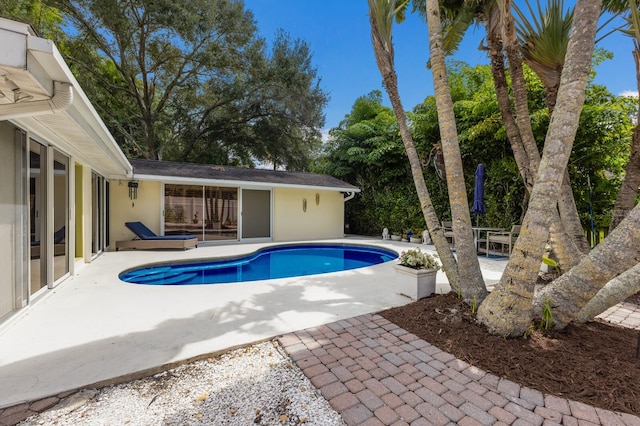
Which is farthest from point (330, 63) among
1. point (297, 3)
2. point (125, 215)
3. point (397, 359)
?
point (397, 359)

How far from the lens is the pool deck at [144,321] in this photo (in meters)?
2.81

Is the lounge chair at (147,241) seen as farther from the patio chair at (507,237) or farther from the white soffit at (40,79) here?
the patio chair at (507,237)

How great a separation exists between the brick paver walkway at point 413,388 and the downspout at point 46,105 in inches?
131

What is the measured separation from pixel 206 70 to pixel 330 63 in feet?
24.2

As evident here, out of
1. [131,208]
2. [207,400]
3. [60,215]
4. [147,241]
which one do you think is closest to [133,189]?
[131,208]

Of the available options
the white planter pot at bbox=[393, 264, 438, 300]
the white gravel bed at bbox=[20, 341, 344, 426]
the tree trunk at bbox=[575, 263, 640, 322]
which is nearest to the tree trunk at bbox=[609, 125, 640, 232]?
the tree trunk at bbox=[575, 263, 640, 322]

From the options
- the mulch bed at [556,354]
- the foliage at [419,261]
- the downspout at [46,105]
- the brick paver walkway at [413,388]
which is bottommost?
the brick paver walkway at [413,388]

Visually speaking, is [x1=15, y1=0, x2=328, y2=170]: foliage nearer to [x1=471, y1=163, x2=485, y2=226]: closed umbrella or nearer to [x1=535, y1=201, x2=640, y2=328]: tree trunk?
[x1=471, y1=163, x2=485, y2=226]: closed umbrella

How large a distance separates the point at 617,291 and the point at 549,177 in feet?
5.22

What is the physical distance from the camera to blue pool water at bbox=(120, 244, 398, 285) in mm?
7801

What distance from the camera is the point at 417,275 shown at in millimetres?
4914

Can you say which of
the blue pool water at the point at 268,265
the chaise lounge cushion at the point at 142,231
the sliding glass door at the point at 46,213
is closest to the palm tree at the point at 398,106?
the blue pool water at the point at 268,265

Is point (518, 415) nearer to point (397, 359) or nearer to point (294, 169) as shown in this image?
point (397, 359)

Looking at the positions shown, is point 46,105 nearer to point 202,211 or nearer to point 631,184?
point 631,184
